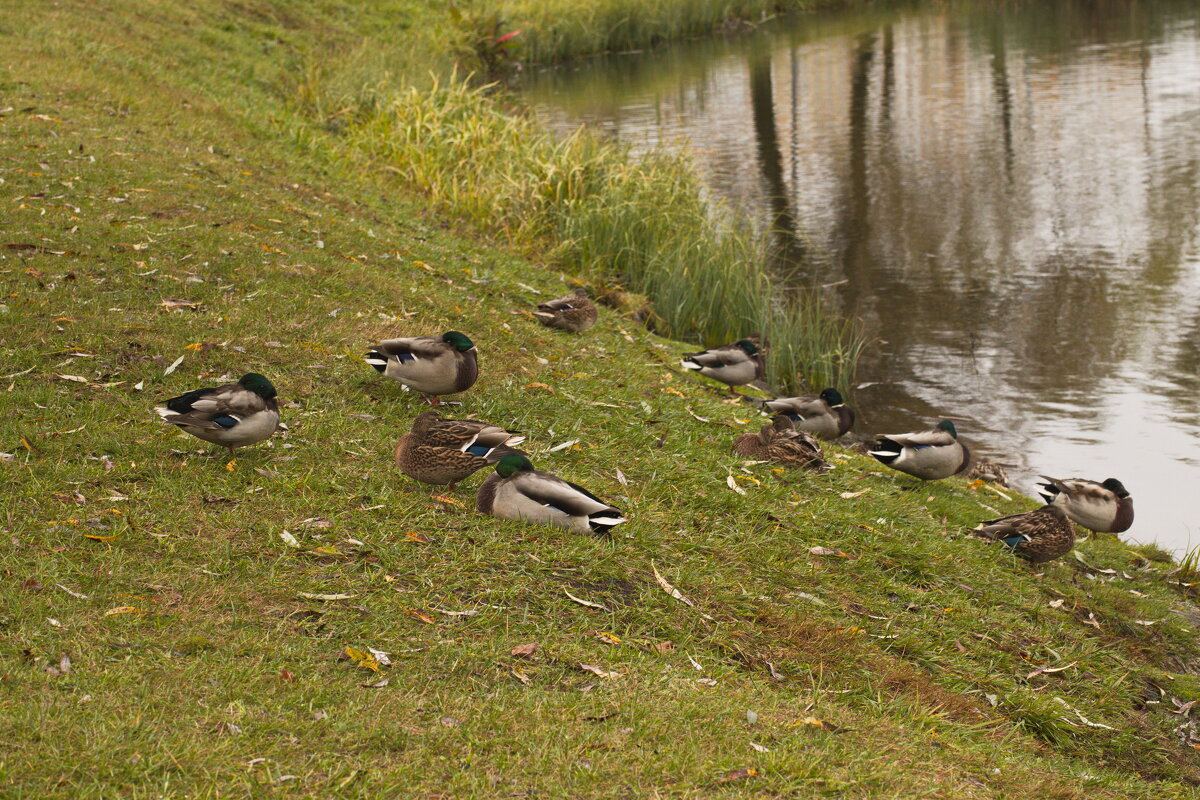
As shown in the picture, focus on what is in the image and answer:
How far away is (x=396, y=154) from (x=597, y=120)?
11.0 m

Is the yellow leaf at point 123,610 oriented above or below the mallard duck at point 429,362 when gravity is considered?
below

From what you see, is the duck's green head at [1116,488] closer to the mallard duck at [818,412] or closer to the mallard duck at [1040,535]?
the mallard duck at [1040,535]

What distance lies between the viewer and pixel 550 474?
590 cm

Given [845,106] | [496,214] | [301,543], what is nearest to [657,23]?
[845,106]

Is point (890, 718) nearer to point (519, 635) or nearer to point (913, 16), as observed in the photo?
point (519, 635)

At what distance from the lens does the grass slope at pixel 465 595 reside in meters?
4.15

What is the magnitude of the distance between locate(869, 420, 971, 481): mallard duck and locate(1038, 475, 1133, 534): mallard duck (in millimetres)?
702

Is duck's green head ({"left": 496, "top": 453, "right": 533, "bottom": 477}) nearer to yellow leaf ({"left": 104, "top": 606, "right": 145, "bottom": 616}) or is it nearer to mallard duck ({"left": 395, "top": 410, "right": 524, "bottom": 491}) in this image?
mallard duck ({"left": 395, "top": 410, "right": 524, "bottom": 491})

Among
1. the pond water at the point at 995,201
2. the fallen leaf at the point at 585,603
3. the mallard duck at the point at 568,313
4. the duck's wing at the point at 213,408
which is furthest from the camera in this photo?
the pond water at the point at 995,201

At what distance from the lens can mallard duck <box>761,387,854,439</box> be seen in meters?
9.16

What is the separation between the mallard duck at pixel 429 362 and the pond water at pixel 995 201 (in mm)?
5345

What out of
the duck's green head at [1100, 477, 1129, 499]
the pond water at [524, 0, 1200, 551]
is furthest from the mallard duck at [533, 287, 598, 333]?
the duck's green head at [1100, 477, 1129, 499]

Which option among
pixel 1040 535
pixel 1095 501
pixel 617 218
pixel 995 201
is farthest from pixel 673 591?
pixel 995 201

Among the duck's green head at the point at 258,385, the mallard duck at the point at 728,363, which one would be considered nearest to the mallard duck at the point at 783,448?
the mallard duck at the point at 728,363
